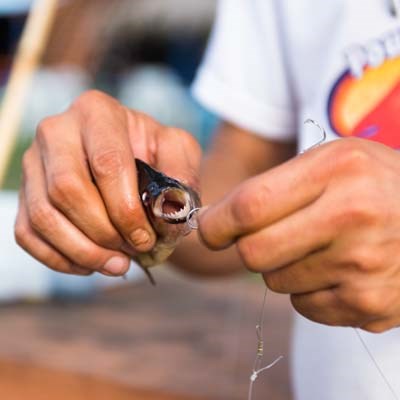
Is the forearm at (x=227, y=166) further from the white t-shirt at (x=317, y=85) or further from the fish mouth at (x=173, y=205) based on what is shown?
the fish mouth at (x=173, y=205)

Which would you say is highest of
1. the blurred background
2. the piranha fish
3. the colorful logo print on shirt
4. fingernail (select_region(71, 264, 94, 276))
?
the colorful logo print on shirt

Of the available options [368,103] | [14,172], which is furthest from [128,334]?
[14,172]

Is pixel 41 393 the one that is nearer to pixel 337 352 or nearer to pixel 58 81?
pixel 337 352

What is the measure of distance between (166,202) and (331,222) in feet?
0.80

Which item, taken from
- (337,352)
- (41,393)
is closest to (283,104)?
(337,352)

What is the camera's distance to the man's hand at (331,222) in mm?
664

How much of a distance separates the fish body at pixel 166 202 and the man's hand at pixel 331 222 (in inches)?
5.6

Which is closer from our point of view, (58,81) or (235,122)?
(235,122)

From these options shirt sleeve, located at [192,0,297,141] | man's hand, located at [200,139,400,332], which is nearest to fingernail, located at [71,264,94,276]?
man's hand, located at [200,139,400,332]

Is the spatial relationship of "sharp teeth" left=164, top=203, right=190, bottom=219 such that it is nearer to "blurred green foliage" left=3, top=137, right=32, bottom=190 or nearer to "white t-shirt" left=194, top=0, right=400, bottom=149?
"white t-shirt" left=194, top=0, right=400, bottom=149

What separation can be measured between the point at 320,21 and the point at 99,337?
2142 mm

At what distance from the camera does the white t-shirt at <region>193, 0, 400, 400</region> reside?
1056 mm

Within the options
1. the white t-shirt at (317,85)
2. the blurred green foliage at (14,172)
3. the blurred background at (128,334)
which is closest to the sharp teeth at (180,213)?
the white t-shirt at (317,85)

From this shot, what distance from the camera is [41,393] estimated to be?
249 centimetres
